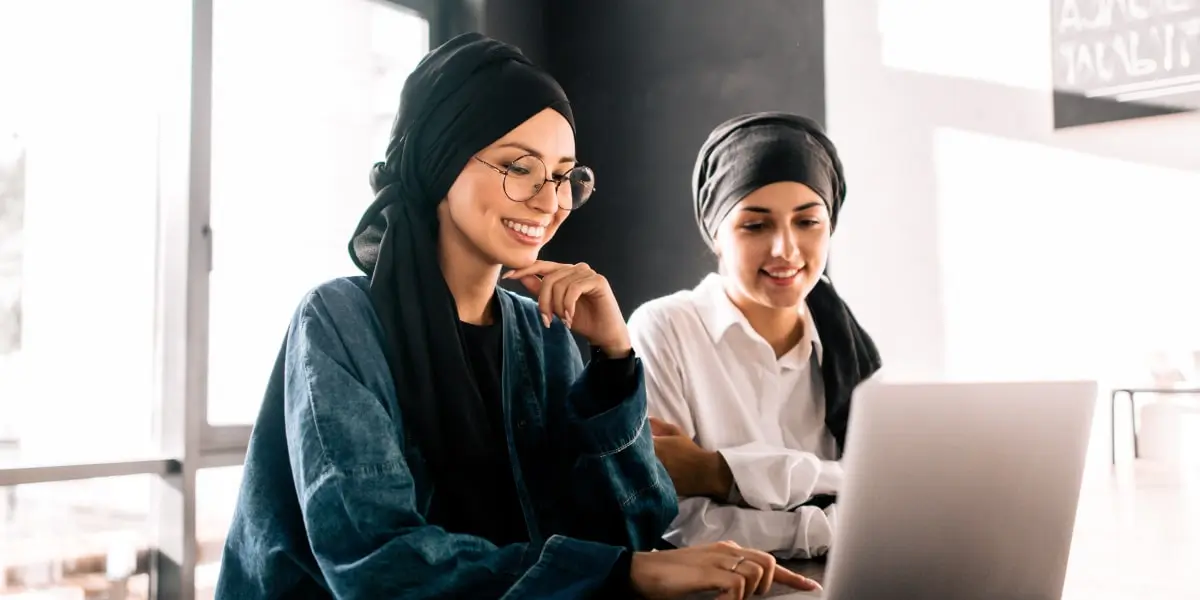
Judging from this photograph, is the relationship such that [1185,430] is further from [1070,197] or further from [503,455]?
[503,455]

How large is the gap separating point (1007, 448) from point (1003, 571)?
0.12 metres

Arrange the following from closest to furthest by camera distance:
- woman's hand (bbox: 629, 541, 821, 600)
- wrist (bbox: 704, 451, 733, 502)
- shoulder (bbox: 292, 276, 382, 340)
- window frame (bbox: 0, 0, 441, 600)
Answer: woman's hand (bbox: 629, 541, 821, 600), shoulder (bbox: 292, 276, 382, 340), wrist (bbox: 704, 451, 733, 502), window frame (bbox: 0, 0, 441, 600)

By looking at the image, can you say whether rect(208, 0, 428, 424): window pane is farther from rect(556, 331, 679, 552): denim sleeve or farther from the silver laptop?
the silver laptop

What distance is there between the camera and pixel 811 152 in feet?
5.46

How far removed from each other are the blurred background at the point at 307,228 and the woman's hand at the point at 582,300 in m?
1.43

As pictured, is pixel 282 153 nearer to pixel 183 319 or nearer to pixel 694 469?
pixel 183 319

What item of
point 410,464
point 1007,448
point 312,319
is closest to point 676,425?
point 410,464

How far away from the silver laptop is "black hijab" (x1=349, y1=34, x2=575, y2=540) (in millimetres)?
503

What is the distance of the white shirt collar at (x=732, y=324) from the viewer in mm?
1685

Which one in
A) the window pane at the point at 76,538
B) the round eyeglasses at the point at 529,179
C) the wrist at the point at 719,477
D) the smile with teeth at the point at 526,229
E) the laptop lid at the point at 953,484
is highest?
the round eyeglasses at the point at 529,179

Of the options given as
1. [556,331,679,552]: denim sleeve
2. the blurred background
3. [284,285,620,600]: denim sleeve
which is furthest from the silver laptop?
the blurred background

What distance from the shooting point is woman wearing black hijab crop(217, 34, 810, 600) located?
1.02m

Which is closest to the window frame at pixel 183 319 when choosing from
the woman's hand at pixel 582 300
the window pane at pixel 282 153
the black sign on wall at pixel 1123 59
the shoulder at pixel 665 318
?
the window pane at pixel 282 153

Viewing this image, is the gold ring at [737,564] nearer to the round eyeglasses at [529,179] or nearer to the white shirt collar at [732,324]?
the round eyeglasses at [529,179]
